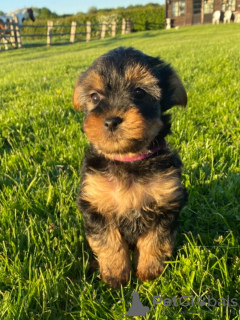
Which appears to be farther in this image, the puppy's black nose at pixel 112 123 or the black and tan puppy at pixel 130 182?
the black and tan puppy at pixel 130 182

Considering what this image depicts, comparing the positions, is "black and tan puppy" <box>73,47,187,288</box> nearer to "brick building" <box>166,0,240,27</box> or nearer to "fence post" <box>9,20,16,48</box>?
"fence post" <box>9,20,16,48</box>

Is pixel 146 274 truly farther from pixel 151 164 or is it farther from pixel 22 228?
pixel 22 228

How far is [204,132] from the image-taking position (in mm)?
4547

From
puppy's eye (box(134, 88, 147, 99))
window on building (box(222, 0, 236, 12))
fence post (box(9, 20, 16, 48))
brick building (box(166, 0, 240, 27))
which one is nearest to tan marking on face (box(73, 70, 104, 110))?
puppy's eye (box(134, 88, 147, 99))

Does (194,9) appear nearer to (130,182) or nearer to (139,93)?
(139,93)

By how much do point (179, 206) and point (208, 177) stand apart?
4.20ft

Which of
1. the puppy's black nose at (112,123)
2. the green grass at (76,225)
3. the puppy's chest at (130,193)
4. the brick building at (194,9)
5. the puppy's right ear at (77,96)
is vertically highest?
the brick building at (194,9)

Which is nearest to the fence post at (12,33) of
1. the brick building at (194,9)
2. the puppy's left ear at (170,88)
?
the brick building at (194,9)

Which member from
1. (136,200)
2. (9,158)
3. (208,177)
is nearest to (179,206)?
(136,200)

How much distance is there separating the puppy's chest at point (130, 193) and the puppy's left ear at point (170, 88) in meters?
0.64

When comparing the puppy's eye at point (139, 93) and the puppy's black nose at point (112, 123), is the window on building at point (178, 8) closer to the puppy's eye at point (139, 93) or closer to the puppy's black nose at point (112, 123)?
the puppy's eye at point (139, 93)

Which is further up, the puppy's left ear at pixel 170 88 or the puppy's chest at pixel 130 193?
the puppy's left ear at pixel 170 88

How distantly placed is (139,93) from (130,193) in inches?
30.8

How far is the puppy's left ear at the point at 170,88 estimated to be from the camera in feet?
8.22
